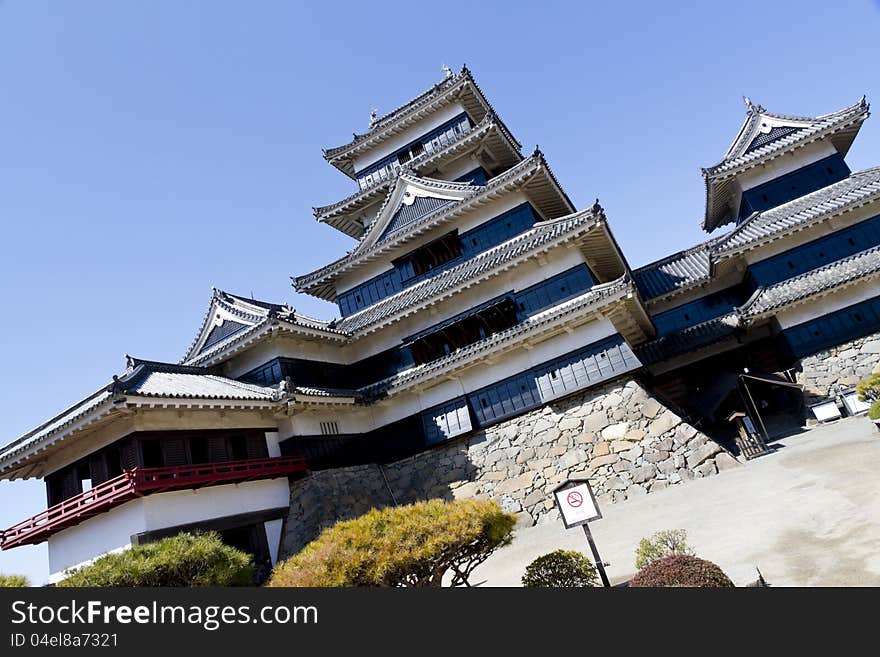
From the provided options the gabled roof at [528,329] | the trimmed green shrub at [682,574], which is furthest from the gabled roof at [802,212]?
the trimmed green shrub at [682,574]

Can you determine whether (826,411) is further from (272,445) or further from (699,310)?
(272,445)

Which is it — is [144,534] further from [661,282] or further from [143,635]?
[661,282]

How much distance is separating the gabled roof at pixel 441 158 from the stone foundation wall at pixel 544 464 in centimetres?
1436

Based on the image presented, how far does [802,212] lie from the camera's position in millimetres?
22797

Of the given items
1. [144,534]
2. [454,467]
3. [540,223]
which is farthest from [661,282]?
[144,534]

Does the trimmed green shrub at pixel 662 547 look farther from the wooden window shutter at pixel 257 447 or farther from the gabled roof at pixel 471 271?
the wooden window shutter at pixel 257 447

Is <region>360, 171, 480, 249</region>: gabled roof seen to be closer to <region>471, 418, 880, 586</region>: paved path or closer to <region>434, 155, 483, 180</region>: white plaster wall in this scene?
<region>434, 155, 483, 180</region>: white plaster wall

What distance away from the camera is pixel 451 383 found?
2106 cm

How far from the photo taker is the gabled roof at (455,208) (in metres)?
22.3

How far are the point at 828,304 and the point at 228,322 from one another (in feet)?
82.1

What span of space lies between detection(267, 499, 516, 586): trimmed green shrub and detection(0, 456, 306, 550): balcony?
8.03 meters

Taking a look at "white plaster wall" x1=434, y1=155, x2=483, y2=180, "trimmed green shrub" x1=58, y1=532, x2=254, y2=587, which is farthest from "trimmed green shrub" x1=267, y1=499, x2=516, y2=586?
"white plaster wall" x1=434, y1=155, x2=483, y2=180

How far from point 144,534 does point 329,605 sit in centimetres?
1150

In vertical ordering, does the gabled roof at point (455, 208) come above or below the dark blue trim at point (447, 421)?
above
